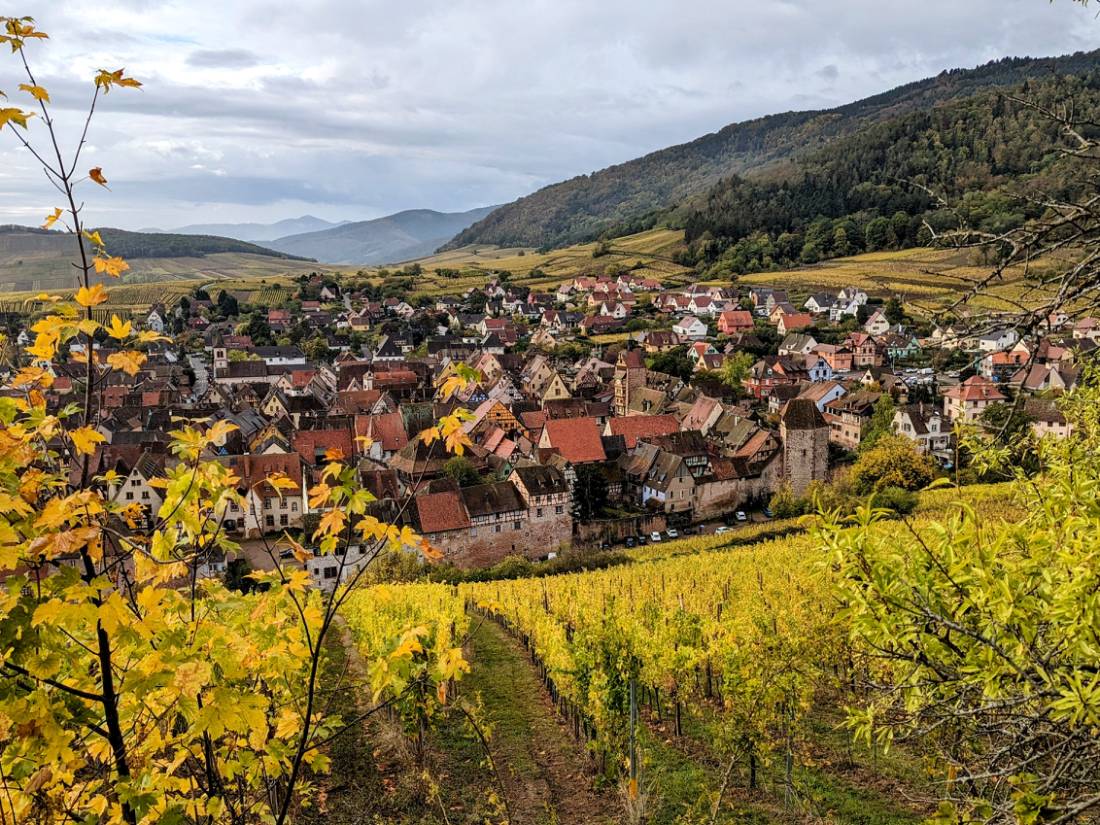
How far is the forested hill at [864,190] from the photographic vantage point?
434 ft

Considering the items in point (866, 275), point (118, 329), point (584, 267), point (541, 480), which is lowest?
point (541, 480)

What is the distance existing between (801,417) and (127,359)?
46.8 meters

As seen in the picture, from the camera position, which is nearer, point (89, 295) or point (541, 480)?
point (89, 295)

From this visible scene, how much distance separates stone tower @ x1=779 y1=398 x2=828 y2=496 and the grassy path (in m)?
29.4

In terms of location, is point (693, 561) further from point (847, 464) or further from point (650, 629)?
point (847, 464)

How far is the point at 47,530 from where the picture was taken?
11.8 feet

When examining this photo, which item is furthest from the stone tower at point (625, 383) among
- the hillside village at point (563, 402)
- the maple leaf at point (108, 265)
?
the maple leaf at point (108, 265)

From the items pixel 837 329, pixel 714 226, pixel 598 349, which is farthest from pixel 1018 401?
pixel 714 226

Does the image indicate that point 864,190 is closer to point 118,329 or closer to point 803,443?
point 803,443

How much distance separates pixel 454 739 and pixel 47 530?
15858 millimetres

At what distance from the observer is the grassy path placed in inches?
573

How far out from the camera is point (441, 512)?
38656mm

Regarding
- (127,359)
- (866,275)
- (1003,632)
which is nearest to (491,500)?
(127,359)

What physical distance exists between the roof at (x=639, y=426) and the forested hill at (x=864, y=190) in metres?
81.9
